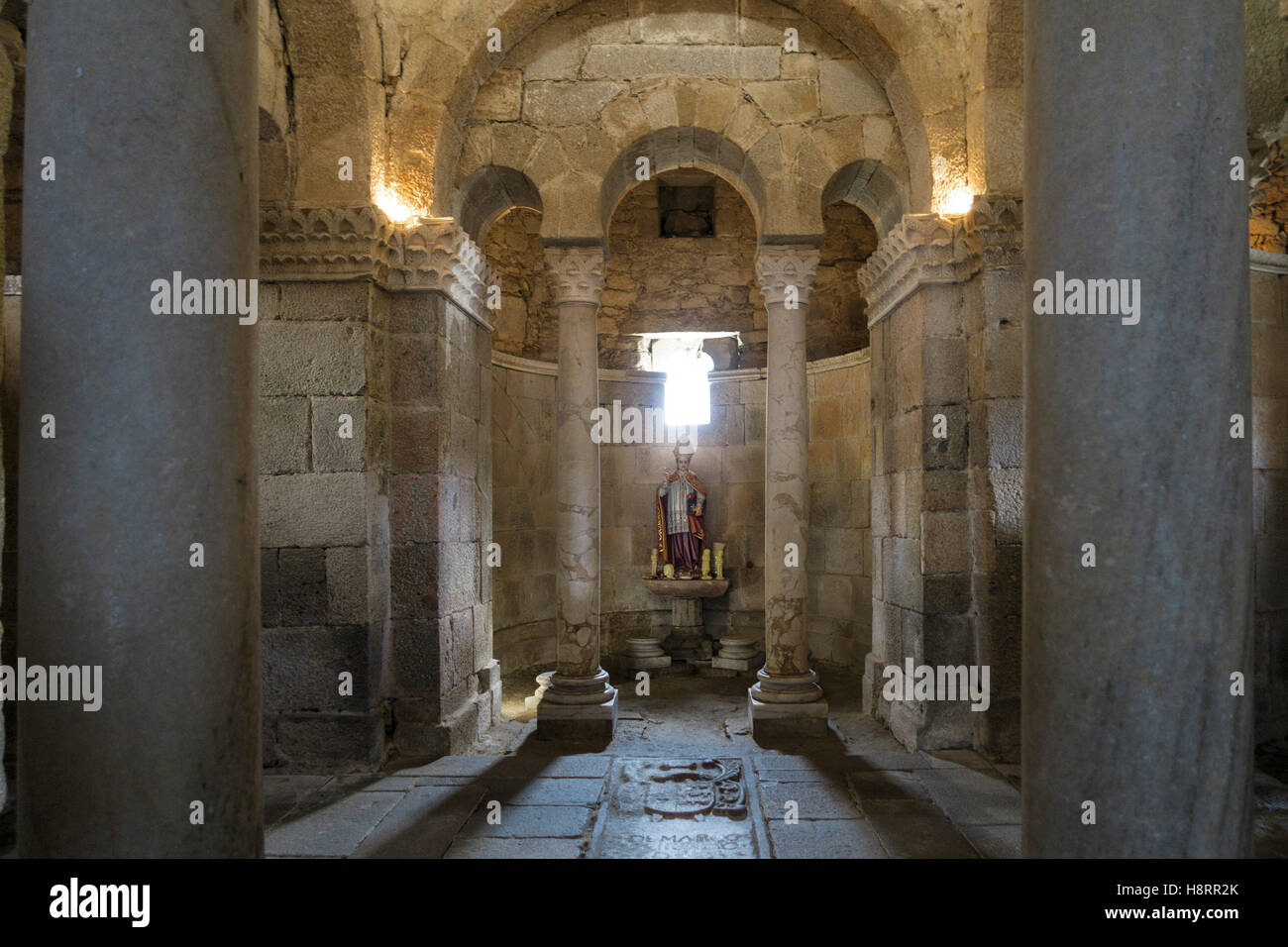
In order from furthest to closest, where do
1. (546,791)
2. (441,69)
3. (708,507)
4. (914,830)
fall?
(708,507) → (441,69) → (546,791) → (914,830)

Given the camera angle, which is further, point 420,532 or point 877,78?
point 877,78

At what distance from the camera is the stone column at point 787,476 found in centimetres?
564

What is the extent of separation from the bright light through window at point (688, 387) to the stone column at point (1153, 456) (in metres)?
7.39

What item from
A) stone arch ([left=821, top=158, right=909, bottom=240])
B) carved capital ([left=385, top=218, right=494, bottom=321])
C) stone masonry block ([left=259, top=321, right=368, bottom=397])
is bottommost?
stone masonry block ([left=259, top=321, right=368, bottom=397])

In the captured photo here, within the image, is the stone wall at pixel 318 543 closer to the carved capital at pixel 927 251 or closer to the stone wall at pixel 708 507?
the stone wall at pixel 708 507

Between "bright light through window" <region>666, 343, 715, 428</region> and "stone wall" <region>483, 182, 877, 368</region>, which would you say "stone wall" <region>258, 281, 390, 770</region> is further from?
"bright light through window" <region>666, 343, 715, 428</region>

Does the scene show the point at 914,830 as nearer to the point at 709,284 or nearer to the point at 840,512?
the point at 840,512

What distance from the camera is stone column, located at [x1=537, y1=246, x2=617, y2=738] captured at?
5691 mm

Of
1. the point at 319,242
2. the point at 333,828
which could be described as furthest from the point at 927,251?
the point at 333,828

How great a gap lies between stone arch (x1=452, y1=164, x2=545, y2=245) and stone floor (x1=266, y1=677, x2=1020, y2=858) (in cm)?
374

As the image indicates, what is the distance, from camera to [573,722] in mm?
5520

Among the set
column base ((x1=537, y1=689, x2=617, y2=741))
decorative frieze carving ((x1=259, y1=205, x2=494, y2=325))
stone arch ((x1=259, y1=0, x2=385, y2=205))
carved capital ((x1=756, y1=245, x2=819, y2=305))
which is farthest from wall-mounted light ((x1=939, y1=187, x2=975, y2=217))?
column base ((x1=537, y1=689, x2=617, y2=741))

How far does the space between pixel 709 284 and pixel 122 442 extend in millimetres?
8201

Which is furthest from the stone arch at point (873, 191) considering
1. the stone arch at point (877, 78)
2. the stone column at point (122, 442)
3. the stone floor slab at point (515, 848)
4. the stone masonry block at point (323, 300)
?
the stone column at point (122, 442)
